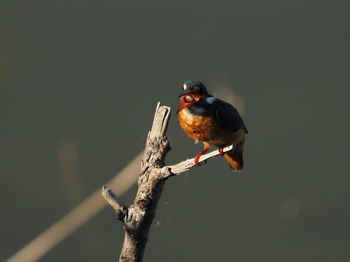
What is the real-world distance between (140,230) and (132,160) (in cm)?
139

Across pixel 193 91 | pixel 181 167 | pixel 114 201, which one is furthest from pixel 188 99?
pixel 114 201

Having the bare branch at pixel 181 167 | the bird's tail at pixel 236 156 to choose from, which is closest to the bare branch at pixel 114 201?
the bare branch at pixel 181 167

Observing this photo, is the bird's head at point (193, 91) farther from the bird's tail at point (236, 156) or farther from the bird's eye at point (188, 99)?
the bird's tail at point (236, 156)

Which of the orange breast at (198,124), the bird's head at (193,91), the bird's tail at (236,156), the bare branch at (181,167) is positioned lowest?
the bare branch at (181,167)

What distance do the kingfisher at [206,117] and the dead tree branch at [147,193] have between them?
101mm

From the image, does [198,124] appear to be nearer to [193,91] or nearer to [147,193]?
[193,91]

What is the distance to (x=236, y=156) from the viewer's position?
2977 mm

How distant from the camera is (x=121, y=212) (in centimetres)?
258

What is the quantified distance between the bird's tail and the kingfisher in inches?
5.8

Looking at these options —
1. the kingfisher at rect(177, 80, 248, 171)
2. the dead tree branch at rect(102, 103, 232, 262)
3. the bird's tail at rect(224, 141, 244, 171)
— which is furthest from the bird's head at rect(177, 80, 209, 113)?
the bird's tail at rect(224, 141, 244, 171)

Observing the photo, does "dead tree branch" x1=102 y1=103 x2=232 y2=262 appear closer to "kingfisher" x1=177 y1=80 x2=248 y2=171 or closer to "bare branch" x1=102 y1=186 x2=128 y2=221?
"bare branch" x1=102 y1=186 x2=128 y2=221

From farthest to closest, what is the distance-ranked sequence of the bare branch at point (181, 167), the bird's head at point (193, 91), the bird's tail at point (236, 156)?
the bird's tail at point (236, 156)
the bird's head at point (193, 91)
the bare branch at point (181, 167)

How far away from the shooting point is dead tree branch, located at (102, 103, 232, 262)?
2.58 metres

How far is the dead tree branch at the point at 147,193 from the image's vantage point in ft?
8.47
